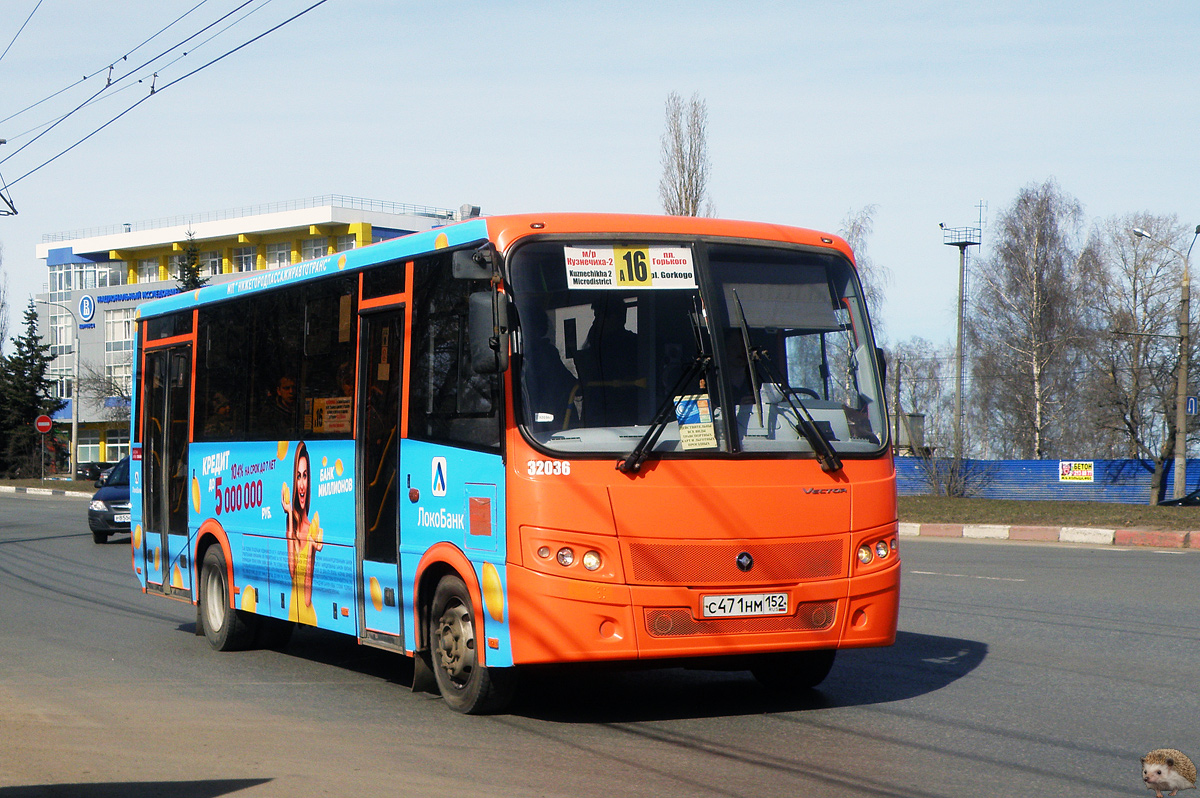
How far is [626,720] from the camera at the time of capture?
770 centimetres

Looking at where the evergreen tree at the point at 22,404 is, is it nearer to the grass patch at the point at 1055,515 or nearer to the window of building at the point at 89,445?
the window of building at the point at 89,445

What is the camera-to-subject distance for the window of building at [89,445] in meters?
92.4

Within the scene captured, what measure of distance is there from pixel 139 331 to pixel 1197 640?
9663 mm

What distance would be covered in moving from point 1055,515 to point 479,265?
76.5 feet

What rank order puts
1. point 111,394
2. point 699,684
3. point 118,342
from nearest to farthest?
point 699,684 → point 111,394 → point 118,342

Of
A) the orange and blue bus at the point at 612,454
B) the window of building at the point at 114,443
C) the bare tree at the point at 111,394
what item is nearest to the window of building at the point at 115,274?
the window of building at the point at 114,443

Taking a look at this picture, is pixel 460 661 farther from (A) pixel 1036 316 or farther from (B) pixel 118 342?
(B) pixel 118 342

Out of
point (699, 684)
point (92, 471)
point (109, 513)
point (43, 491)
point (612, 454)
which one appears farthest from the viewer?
point (92, 471)

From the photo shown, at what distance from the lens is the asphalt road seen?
606cm

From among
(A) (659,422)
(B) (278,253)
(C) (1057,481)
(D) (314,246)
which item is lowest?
(C) (1057,481)

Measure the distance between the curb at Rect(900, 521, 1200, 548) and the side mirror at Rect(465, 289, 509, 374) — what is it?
18.5 metres

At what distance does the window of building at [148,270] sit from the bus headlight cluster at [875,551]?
286 ft

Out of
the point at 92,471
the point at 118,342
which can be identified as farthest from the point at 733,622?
the point at 118,342

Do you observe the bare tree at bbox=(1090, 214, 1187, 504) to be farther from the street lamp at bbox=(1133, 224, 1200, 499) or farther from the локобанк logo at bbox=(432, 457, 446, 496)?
the локобанк logo at bbox=(432, 457, 446, 496)
